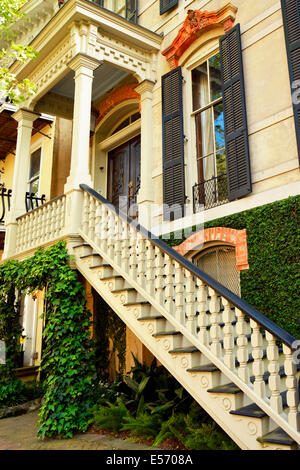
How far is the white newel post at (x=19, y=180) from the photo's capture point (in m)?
7.37

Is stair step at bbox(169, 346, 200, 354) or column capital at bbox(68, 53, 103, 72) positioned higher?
column capital at bbox(68, 53, 103, 72)

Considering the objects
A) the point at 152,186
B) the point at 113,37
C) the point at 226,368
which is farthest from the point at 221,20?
the point at 226,368

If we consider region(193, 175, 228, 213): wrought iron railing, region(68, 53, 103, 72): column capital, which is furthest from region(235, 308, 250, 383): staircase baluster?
region(68, 53, 103, 72): column capital

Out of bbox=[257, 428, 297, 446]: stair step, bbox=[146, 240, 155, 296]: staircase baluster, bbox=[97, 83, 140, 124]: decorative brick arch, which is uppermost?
bbox=[97, 83, 140, 124]: decorative brick arch

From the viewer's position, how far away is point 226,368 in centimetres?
332

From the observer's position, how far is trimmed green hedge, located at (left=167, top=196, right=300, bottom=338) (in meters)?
4.61

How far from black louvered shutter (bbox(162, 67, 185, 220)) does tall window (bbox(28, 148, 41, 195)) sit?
556 centimetres

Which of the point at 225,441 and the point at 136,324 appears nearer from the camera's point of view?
the point at 225,441

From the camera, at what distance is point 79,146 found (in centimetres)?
611

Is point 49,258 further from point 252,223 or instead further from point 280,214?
point 280,214

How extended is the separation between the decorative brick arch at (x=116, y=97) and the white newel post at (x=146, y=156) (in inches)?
33.9

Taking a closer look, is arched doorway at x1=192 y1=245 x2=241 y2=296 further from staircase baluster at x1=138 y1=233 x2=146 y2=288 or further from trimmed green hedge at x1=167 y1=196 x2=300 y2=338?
staircase baluster at x1=138 y1=233 x2=146 y2=288
